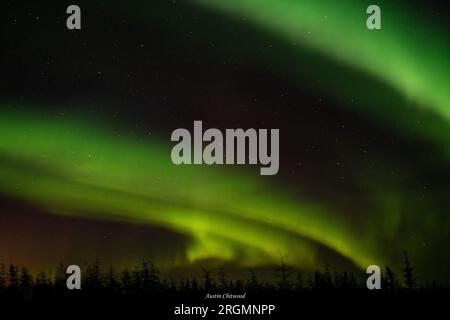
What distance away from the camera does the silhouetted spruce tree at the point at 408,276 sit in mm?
5547

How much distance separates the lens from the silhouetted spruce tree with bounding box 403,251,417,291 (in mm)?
5547

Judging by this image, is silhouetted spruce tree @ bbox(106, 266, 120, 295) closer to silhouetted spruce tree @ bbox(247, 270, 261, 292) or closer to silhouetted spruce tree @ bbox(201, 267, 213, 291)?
silhouetted spruce tree @ bbox(201, 267, 213, 291)

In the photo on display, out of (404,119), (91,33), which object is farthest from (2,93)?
(404,119)

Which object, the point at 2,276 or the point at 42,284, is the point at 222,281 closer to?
the point at 42,284

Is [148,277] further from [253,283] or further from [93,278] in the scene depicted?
[253,283]

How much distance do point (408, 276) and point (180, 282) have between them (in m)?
1.89

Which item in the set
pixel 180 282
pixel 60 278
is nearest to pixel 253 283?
pixel 180 282

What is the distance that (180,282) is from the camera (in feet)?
18.2

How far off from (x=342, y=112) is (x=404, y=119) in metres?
0.53

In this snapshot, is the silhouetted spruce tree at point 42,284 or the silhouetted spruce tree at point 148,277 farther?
the silhouetted spruce tree at point 148,277

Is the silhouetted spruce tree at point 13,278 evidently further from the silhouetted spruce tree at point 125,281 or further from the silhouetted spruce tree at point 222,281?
the silhouetted spruce tree at point 222,281

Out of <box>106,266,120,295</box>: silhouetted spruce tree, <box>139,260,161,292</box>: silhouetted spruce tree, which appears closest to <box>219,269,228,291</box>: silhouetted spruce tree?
<box>139,260,161,292</box>: silhouetted spruce tree

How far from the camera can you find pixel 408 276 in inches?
219

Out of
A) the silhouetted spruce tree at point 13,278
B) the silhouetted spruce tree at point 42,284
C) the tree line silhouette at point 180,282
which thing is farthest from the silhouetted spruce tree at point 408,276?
the silhouetted spruce tree at point 13,278
